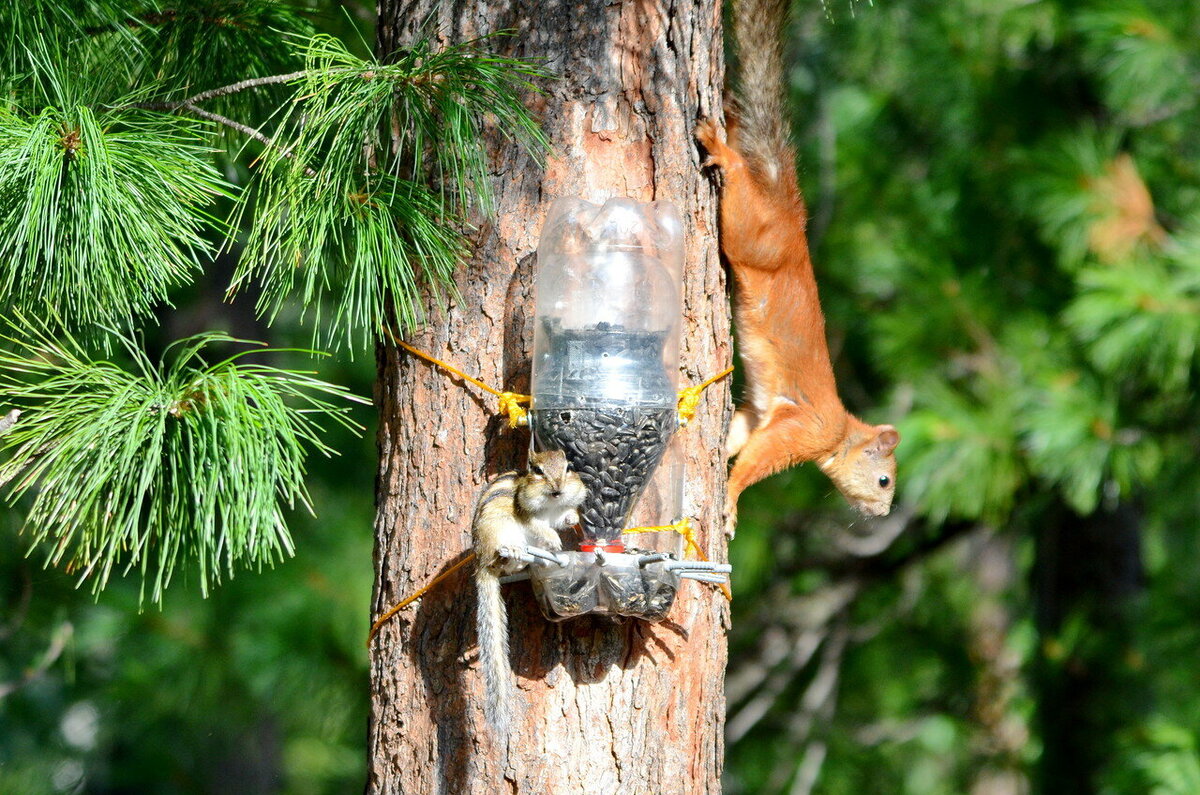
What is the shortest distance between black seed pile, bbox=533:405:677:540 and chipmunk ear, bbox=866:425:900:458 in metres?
1.92

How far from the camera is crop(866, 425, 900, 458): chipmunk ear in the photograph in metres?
3.62

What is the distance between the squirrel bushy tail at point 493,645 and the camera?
178cm

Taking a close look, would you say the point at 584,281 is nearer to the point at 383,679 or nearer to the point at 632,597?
the point at 632,597

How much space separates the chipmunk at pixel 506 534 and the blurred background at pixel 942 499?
5.96ft

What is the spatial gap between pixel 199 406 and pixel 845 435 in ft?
7.89

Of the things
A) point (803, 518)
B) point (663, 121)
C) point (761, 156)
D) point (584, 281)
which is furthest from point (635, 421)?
point (803, 518)

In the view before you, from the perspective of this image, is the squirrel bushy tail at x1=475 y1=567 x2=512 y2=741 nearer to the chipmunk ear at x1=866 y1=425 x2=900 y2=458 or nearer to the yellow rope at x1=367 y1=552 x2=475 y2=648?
the yellow rope at x1=367 y1=552 x2=475 y2=648

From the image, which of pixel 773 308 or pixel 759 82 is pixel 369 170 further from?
pixel 773 308

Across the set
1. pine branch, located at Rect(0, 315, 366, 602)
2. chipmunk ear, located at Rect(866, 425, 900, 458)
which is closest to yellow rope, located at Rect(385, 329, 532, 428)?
pine branch, located at Rect(0, 315, 366, 602)

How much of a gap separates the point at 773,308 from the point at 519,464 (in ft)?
5.02

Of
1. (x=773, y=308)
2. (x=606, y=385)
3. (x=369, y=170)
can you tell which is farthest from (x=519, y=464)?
(x=773, y=308)

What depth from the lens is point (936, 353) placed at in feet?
14.5

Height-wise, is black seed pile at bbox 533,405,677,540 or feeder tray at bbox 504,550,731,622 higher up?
black seed pile at bbox 533,405,677,540

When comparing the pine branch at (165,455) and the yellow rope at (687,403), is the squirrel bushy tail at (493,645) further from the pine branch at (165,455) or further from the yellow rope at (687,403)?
the yellow rope at (687,403)
